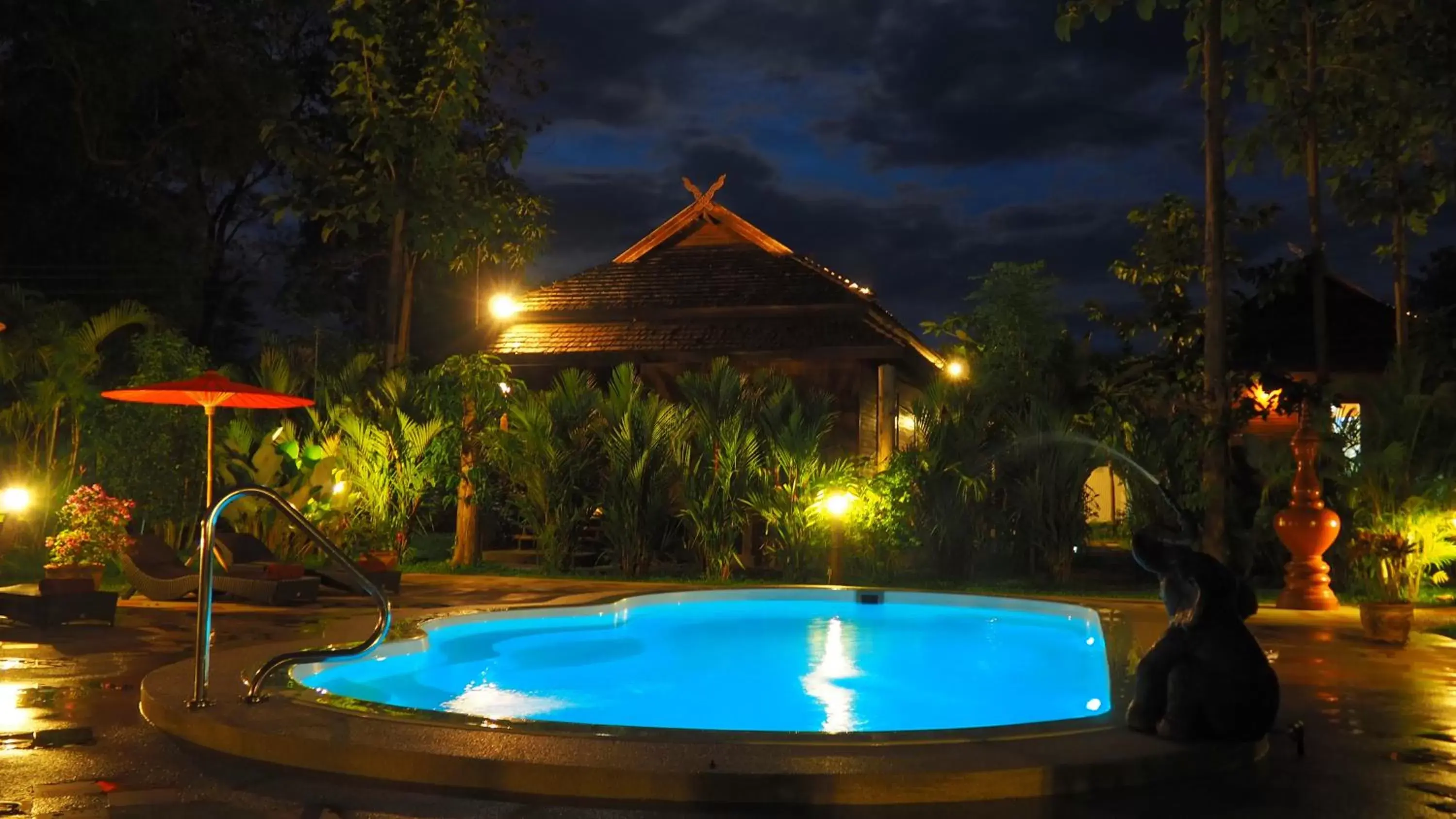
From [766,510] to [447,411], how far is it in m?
4.61

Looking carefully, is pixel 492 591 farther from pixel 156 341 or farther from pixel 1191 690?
pixel 1191 690

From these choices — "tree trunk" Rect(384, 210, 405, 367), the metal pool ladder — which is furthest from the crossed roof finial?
the metal pool ladder

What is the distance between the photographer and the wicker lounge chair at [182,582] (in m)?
11.0

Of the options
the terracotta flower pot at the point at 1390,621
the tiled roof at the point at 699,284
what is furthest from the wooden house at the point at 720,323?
the terracotta flower pot at the point at 1390,621

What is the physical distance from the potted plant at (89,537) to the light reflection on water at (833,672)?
5643 mm

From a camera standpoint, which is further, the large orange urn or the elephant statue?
the large orange urn

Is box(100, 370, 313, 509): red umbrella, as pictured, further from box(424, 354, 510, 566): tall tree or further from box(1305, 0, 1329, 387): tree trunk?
box(1305, 0, 1329, 387): tree trunk

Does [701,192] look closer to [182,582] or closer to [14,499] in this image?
[182,582]

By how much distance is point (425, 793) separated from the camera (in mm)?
4734

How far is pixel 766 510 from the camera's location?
49.4 feet

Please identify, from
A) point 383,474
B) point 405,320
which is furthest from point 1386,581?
point 405,320

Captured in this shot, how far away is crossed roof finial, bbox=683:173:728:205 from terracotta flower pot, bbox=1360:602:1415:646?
13739 millimetres

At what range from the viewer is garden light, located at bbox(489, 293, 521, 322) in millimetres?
21078

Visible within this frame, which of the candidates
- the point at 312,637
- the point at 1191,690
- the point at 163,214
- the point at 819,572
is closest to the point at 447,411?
the point at 819,572
